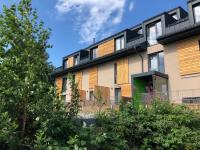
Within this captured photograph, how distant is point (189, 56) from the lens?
1564 cm

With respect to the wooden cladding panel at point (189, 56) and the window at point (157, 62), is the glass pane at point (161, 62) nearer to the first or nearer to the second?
the window at point (157, 62)

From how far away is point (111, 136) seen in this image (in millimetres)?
6977

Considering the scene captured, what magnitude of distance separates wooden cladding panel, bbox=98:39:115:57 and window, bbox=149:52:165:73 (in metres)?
5.31

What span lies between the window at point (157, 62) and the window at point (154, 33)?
1.12 m

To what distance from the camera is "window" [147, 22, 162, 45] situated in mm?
18845

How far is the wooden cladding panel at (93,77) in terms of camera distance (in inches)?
936

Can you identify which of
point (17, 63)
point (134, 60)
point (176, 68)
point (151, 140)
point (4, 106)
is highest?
point (134, 60)

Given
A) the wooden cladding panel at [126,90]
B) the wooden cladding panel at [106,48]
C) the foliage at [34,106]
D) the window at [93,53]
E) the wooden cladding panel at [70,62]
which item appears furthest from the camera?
the wooden cladding panel at [70,62]

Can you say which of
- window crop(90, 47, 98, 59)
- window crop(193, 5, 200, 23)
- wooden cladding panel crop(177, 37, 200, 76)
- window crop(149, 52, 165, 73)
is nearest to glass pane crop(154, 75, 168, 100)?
window crop(149, 52, 165, 73)

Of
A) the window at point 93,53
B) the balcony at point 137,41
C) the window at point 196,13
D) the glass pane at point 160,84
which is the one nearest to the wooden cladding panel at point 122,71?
the balcony at point 137,41

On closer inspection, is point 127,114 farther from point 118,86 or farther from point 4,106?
point 118,86

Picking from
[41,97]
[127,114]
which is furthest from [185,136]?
[41,97]

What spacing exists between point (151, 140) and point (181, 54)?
30.4 feet

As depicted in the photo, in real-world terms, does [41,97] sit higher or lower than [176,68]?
lower
